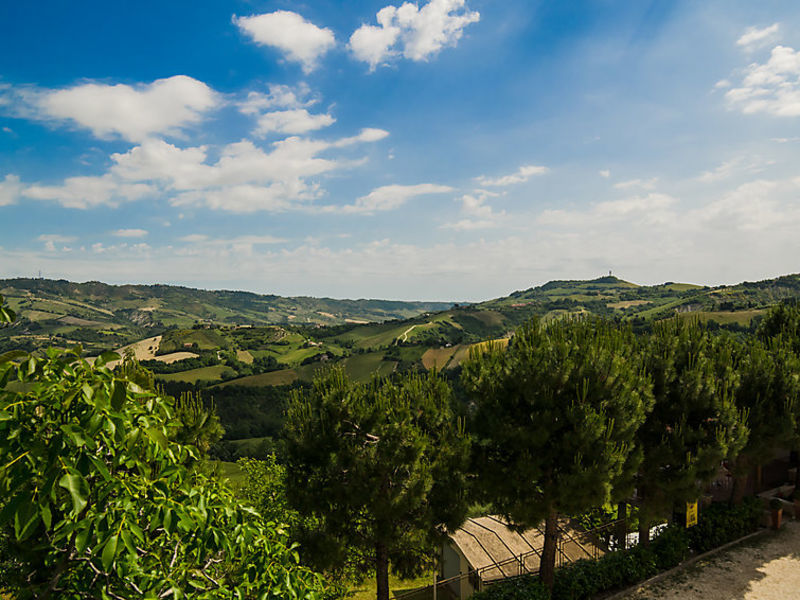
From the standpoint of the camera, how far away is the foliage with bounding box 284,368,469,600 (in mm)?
15406

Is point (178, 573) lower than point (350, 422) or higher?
higher

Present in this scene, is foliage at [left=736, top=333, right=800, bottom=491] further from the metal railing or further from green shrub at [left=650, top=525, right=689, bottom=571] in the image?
the metal railing

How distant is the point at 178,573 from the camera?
4930 mm

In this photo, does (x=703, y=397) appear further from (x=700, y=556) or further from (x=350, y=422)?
(x=350, y=422)

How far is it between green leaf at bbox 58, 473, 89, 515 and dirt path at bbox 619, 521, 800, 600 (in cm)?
1926

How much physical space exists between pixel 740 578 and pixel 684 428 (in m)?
6.02

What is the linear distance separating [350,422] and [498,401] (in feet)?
17.7

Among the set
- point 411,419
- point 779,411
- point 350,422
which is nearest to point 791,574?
point 779,411

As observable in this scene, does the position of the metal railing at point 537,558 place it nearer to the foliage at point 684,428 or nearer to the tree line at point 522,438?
the tree line at point 522,438

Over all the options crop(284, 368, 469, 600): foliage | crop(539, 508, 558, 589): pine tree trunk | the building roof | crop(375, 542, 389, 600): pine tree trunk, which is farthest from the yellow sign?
crop(375, 542, 389, 600): pine tree trunk

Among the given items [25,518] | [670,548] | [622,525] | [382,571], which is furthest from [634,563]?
[25,518]

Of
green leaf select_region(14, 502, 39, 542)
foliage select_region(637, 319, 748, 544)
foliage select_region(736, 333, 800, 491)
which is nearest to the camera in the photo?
green leaf select_region(14, 502, 39, 542)

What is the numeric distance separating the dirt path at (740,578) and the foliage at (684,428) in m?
2.11

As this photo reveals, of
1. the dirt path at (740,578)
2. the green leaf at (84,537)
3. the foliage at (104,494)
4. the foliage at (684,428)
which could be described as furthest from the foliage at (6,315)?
the dirt path at (740,578)
